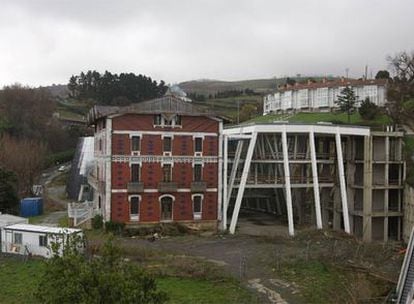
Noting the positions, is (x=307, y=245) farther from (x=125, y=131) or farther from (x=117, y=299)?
(x=117, y=299)

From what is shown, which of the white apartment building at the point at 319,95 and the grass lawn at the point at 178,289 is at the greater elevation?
the white apartment building at the point at 319,95

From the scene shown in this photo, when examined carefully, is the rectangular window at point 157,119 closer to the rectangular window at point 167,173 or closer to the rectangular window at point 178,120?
the rectangular window at point 178,120

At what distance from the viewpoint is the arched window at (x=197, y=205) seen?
40.8m

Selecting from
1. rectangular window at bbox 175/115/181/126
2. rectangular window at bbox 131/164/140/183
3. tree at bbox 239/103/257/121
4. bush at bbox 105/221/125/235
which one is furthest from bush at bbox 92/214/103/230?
tree at bbox 239/103/257/121

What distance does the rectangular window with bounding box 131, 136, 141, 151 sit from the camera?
3953 cm

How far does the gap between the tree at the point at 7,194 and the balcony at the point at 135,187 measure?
568 inches

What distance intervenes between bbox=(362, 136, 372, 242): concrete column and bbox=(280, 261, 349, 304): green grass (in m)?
16.8

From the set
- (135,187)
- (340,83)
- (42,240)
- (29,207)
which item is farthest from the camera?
(340,83)

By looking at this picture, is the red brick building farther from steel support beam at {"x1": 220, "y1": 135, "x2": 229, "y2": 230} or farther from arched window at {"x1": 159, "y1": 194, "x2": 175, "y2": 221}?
steel support beam at {"x1": 220, "y1": 135, "x2": 229, "y2": 230}

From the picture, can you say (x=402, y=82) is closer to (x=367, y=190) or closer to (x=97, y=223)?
(x=367, y=190)

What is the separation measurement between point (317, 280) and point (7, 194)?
102 feet

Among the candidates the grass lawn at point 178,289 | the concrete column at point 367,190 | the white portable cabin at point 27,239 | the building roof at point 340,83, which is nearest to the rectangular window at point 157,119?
the white portable cabin at point 27,239

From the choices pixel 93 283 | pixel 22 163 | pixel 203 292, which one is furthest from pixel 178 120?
pixel 93 283

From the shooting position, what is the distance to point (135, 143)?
130 ft
